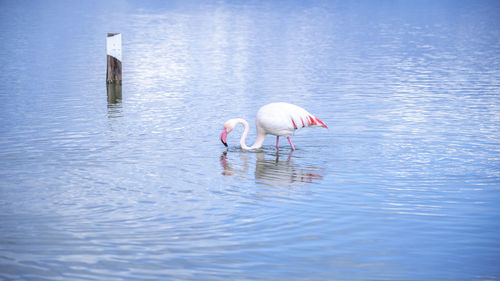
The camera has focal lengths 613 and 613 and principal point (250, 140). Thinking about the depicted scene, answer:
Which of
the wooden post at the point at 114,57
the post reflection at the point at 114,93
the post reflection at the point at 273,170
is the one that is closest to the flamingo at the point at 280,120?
the post reflection at the point at 273,170

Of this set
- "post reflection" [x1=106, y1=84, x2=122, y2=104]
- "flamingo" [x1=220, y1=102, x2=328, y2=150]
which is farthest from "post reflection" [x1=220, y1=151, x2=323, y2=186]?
"post reflection" [x1=106, y1=84, x2=122, y2=104]

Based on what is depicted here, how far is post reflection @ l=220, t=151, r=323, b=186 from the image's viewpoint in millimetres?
8922

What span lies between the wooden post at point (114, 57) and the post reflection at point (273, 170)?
7751 millimetres

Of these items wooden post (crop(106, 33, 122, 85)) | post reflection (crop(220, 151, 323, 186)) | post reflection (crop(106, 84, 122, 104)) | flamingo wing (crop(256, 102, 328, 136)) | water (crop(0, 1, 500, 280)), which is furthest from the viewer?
wooden post (crop(106, 33, 122, 85))

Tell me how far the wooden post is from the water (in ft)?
1.32

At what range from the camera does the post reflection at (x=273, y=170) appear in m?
8.92

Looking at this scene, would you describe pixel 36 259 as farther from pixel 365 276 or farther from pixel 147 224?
pixel 365 276

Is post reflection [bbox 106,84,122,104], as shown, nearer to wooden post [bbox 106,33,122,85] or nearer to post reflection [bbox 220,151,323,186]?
wooden post [bbox 106,33,122,85]

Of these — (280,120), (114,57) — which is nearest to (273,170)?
(280,120)

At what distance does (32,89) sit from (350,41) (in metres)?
18.9

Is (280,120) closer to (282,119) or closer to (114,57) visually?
(282,119)

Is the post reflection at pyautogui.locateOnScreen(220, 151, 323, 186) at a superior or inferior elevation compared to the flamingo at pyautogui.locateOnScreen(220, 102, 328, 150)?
inferior

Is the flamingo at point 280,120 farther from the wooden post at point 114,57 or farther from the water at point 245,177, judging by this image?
the wooden post at point 114,57

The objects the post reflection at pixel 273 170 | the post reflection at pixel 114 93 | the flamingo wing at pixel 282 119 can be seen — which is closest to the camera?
the post reflection at pixel 273 170
